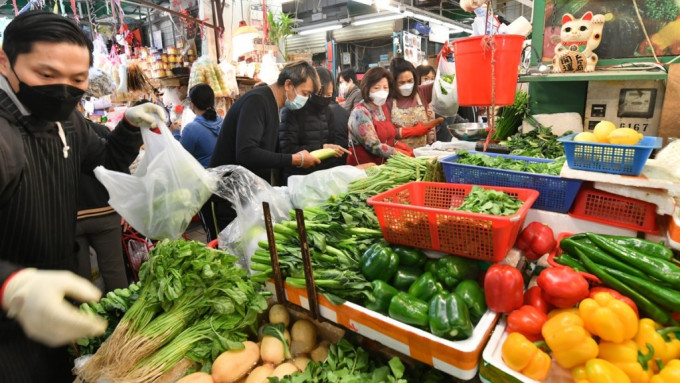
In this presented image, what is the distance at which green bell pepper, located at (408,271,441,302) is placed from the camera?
1.57m

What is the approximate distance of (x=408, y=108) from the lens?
4.55m

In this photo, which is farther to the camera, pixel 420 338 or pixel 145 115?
pixel 145 115

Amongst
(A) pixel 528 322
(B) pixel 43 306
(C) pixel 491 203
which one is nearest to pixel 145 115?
(B) pixel 43 306

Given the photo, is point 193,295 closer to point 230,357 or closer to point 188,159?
point 230,357

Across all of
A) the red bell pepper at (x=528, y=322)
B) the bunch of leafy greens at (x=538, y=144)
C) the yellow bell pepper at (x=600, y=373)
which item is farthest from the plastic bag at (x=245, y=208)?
the bunch of leafy greens at (x=538, y=144)

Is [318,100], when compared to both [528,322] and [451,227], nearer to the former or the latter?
[451,227]

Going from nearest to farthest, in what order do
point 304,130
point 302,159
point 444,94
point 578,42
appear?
1. point 578,42
2. point 302,159
3. point 304,130
4. point 444,94

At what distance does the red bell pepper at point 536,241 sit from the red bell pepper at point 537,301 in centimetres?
33

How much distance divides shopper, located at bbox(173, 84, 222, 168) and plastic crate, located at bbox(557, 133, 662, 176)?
3773mm

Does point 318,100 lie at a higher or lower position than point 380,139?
higher

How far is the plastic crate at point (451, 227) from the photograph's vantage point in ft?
5.02

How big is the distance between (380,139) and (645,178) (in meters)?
2.81

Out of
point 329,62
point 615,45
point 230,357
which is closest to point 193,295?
point 230,357

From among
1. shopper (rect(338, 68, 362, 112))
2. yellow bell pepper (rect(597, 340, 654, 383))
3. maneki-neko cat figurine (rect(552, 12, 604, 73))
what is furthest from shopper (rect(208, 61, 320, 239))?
shopper (rect(338, 68, 362, 112))
